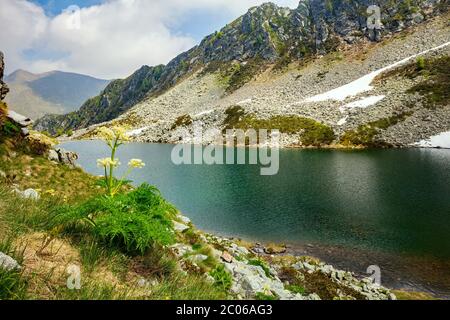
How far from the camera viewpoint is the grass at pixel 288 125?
8250 centimetres

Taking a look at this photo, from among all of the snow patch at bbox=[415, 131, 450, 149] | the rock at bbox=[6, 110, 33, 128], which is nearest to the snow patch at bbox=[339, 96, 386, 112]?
the snow patch at bbox=[415, 131, 450, 149]

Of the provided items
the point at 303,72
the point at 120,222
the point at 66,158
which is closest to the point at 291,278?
the point at 120,222

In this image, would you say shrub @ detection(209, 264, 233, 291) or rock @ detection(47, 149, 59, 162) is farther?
rock @ detection(47, 149, 59, 162)

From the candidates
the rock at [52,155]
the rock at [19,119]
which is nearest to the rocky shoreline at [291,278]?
the rock at [52,155]

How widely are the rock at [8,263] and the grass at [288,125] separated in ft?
261

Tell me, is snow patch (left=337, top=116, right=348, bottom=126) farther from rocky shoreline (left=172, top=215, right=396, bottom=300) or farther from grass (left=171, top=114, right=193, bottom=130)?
rocky shoreline (left=172, top=215, right=396, bottom=300)

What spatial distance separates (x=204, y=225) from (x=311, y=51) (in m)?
133

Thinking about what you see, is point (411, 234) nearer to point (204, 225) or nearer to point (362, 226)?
point (362, 226)

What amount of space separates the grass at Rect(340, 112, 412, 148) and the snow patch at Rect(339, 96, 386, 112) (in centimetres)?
833

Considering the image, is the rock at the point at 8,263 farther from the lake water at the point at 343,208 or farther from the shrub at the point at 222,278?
the lake water at the point at 343,208

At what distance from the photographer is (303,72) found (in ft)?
434

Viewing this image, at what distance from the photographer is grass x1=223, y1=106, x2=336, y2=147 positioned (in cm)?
8250

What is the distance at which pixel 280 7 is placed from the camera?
7741 inches
